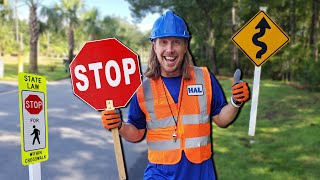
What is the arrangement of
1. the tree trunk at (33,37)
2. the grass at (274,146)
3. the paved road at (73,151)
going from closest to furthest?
the grass at (274,146)
the paved road at (73,151)
the tree trunk at (33,37)

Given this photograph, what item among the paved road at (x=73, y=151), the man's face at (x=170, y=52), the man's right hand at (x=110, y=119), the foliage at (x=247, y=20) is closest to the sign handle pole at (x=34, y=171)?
the man's right hand at (x=110, y=119)

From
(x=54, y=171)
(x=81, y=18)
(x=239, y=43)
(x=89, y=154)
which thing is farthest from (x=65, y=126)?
(x=81, y=18)

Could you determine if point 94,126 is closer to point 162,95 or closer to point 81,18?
point 162,95

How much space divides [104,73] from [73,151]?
5380 mm

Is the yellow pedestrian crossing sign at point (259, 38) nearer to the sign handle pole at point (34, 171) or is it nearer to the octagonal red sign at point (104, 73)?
the sign handle pole at point (34, 171)

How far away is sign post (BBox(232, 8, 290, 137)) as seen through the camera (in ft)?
19.4

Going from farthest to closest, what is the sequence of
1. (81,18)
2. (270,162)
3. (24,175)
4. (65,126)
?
1. (81,18)
2. (65,126)
3. (270,162)
4. (24,175)

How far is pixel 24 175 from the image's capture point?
6.23 m

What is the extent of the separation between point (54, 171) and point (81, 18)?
47.9 m

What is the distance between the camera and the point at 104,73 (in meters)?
2.78

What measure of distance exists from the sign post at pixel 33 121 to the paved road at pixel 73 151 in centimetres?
248

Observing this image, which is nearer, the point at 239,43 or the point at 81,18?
the point at 239,43

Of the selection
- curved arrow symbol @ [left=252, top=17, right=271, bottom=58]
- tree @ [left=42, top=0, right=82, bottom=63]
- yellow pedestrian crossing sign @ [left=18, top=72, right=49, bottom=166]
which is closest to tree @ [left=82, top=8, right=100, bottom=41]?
tree @ [left=42, top=0, right=82, bottom=63]

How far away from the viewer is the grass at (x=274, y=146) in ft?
20.4
